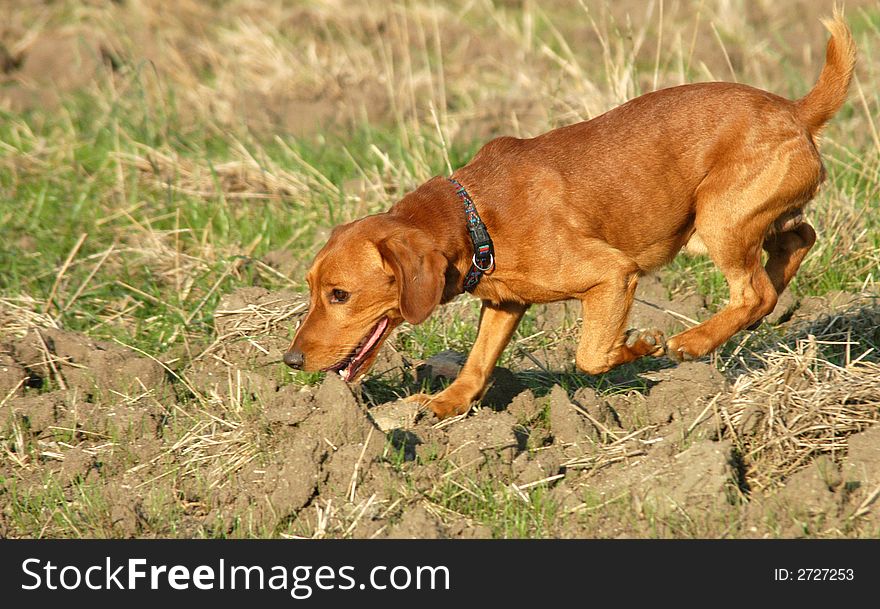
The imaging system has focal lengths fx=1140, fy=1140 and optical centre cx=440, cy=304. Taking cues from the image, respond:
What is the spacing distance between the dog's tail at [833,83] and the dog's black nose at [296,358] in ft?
8.78

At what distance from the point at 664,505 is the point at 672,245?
164 cm

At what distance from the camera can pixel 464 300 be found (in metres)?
6.84

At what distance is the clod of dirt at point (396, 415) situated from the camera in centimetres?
536

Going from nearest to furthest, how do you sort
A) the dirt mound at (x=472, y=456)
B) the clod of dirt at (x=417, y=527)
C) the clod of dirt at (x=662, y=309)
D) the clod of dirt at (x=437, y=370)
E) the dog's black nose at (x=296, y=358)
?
the clod of dirt at (x=417, y=527) → the dirt mound at (x=472, y=456) → the dog's black nose at (x=296, y=358) → the clod of dirt at (x=437, y=370) → the clod of dirt at (x=662, y=309)

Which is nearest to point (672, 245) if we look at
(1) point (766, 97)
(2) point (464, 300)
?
(1) point (766, 97)

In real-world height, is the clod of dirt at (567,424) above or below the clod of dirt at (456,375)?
above

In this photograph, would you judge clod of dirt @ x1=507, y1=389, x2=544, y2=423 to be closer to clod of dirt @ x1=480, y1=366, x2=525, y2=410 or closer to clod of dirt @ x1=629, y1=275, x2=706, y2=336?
clod of dirt @ x1=480, y1=366, x2=525, y2=410

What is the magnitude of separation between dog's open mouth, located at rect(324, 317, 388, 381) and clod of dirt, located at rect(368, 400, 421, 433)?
0.80ft

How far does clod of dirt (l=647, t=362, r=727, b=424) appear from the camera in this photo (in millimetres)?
5348

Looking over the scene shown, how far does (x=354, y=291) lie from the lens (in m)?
5.08

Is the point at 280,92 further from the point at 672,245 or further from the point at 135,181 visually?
the point at 672,245

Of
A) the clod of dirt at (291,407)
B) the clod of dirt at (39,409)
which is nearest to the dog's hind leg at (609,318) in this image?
the clod of dirt at (291,407)

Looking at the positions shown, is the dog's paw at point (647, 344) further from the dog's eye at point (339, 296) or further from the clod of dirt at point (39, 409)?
the clod of dirt at point (39, 409)

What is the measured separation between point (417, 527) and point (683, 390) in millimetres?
1597
